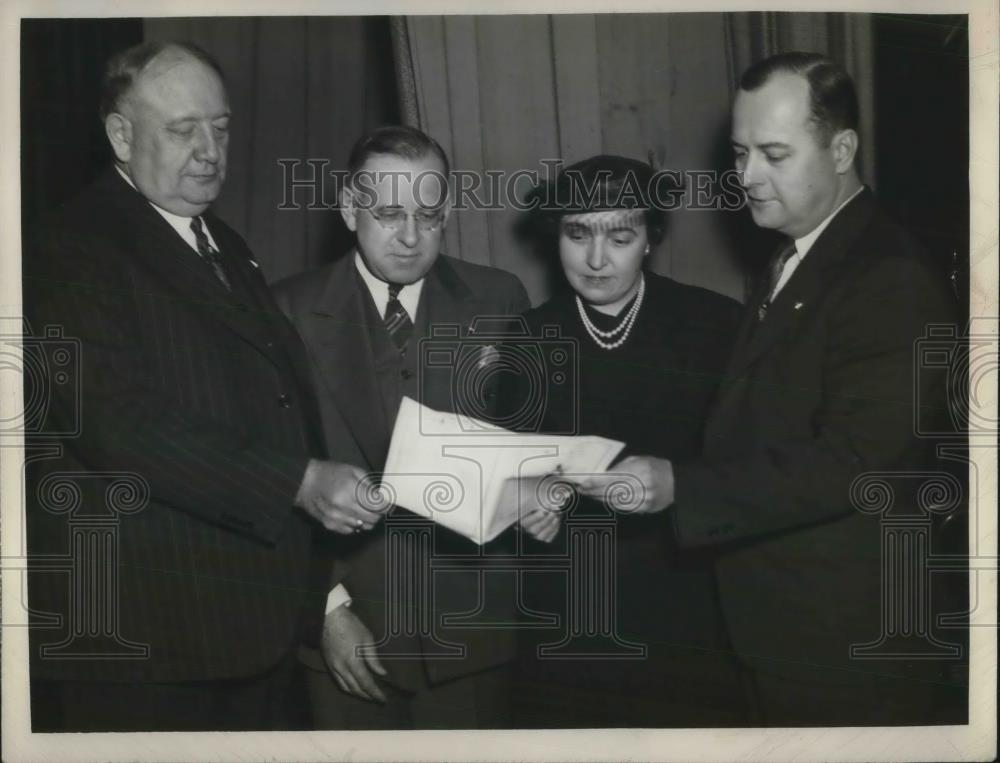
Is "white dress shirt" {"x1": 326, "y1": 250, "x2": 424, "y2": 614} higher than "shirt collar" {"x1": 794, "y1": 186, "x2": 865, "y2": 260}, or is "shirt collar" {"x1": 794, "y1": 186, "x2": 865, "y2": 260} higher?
"shirt collar" {"x1": 794, "y1": 186, "x2": 865, "y2": 260}

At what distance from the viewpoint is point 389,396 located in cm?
266

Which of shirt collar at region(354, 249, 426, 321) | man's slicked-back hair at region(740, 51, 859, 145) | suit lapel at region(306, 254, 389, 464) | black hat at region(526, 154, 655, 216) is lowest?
suit lapel at region(306, 254, 389, 464)

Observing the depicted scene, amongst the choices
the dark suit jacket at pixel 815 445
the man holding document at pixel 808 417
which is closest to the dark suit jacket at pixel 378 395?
the man holding document at pixel 808 417

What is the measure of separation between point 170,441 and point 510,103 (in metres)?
1.05

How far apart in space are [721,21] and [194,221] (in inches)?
49.3

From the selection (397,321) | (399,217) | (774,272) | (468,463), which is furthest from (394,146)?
(774,272)

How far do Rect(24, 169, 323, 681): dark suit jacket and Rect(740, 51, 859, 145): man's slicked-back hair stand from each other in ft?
3.87

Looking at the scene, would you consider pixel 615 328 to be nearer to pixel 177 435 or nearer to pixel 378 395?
pixel 378 395

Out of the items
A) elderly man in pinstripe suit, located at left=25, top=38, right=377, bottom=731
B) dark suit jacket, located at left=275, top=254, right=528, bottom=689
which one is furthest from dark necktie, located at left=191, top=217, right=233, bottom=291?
dark suit jacket, located at left=275, top=254, right=528, bottom=689

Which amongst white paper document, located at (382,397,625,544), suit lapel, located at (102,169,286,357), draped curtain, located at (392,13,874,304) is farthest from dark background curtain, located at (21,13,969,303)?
white paper document, located at (382,397,625,544)

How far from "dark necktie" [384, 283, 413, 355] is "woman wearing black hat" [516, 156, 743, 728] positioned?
0.27 metres

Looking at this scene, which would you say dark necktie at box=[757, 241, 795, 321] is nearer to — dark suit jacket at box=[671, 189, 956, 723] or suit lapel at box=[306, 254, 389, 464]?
dark suit jacket at box=[671, 189, 956, 723]

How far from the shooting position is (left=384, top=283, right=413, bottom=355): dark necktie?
2.66 metres

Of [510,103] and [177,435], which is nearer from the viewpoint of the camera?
[177,435]
